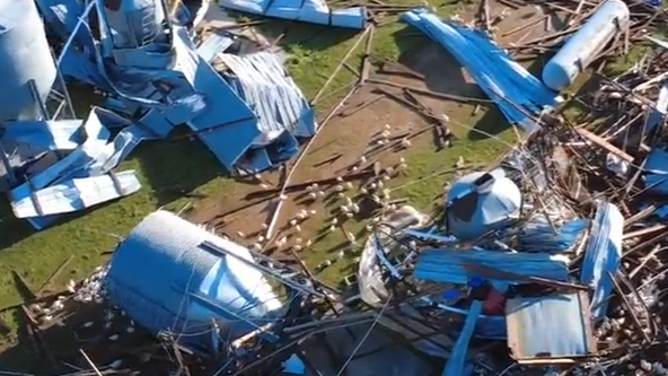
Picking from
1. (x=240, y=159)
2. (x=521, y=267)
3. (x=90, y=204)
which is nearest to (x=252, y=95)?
(x=240, y=159)

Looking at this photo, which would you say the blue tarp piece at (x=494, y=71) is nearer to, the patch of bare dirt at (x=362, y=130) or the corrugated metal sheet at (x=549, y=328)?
the patch of bare dirt at (x=362, y=130)

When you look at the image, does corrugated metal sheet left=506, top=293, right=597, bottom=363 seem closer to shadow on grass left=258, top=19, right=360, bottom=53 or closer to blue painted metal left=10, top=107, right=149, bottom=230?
blue painted metal left=10, top=107, right=149, bottom=230

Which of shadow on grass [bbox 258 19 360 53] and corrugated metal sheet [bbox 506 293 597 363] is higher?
shadow on grass [bbox 258 19 360 53]

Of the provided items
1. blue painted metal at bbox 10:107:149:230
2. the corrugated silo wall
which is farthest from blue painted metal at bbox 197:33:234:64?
the corrugated silo wall

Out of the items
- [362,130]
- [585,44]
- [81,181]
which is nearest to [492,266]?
[362,130]

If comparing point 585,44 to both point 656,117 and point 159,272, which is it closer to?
point 656,117

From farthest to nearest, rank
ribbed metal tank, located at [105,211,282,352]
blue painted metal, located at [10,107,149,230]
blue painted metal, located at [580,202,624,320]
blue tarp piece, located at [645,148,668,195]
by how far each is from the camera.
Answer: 1. blue painted metal, located at [10,107,149,230]
2. blue tarp piece, located at [645,148,668,195]
3. ribbed metal tank, located at [105,211,282,352]
4. blue painted metal, located at [580,202,624,320]

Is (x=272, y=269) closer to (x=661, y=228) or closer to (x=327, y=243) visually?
(x=327, y=243)
